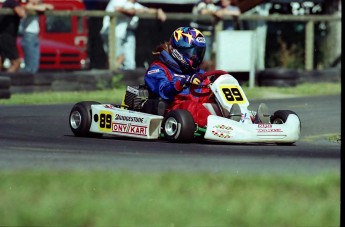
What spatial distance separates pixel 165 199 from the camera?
25.4 feet

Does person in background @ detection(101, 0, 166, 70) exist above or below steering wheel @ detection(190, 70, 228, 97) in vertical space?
above

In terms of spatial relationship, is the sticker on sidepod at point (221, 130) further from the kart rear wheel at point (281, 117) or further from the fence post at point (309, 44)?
the fence post at point (309, 44)

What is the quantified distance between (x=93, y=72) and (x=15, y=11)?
1.60 m

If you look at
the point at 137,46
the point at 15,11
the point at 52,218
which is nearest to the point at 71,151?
the point at 52,218

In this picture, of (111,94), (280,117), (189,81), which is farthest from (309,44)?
(189,81)

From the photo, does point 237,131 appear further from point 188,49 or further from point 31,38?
point 31,38

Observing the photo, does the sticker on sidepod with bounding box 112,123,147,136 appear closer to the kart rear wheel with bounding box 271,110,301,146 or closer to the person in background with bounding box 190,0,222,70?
the kart rear wheel with bounding box 271,110,301,146

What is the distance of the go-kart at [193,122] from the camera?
37.1 feet

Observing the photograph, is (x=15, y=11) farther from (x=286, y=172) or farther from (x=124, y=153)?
(x=286, y=172)

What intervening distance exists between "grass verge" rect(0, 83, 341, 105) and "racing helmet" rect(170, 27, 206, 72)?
4.68m

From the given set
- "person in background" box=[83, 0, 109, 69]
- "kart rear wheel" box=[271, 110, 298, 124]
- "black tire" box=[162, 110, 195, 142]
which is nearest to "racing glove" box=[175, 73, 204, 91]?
"black tire" box=[162, 110, 195, 142]

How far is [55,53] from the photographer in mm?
21969

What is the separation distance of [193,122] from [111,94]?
668 centimetres

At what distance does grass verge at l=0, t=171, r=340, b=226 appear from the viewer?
23.7 feet
